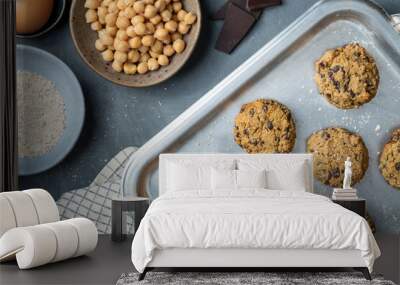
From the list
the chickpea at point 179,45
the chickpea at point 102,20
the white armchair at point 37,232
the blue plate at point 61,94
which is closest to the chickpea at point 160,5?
the chickpea at point 179,45

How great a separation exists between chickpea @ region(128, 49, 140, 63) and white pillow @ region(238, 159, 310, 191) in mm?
1409

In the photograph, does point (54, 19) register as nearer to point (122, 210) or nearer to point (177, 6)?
point (177, 6)

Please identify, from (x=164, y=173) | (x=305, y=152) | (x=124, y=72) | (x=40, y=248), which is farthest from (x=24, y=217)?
(x=305, y=152)

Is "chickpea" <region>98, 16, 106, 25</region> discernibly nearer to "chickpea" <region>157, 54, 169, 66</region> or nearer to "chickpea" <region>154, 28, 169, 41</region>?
"chickpea" <region>154, 28, 169, 41</region>

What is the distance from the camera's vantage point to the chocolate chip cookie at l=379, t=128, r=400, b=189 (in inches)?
245

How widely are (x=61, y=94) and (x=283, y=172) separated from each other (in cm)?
232

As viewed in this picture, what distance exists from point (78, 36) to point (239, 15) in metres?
1.58

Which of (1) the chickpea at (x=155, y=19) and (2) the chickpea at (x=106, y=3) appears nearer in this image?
(1) the chickpea at (x=155, y=19)

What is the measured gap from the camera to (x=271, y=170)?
596cm

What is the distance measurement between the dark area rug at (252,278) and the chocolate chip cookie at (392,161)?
183 centimetres

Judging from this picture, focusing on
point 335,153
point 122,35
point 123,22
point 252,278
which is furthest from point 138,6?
point 252,278

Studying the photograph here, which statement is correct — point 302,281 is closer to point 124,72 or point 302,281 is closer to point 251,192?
point 251,192

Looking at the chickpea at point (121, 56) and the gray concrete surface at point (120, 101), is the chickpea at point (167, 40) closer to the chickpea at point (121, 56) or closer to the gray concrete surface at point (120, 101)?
the gray concrete surface at point (120, 101)

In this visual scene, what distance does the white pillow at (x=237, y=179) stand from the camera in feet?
19.0
